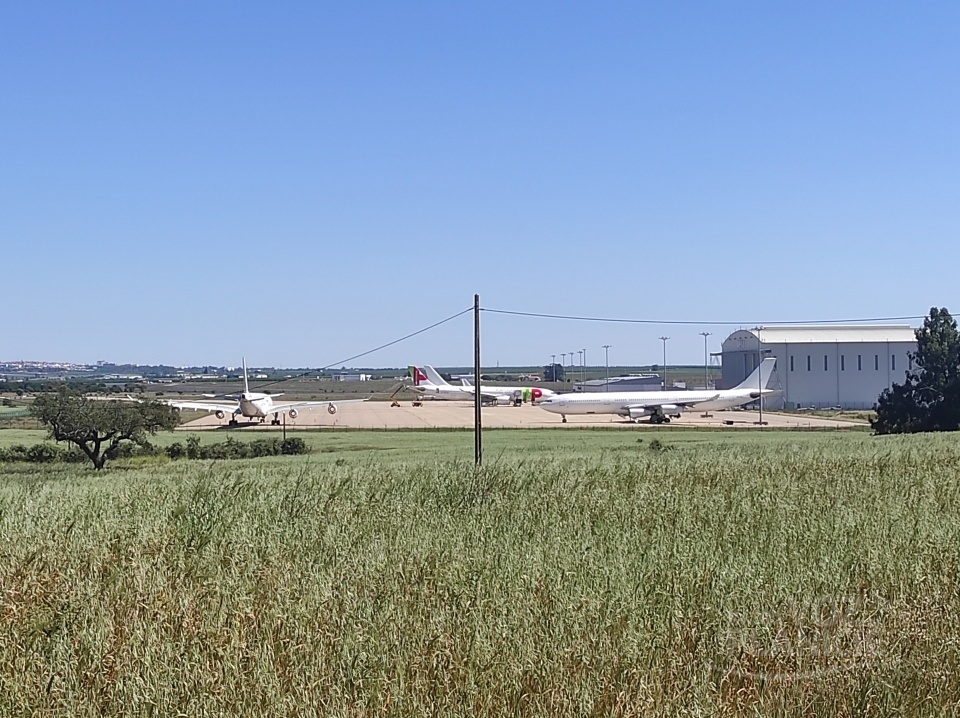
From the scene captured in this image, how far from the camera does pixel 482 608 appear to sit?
5852 mm

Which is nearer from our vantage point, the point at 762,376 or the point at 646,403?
the point at 646,403

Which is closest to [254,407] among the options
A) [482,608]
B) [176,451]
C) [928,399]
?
[176,451]

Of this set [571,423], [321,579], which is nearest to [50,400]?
[571,423]

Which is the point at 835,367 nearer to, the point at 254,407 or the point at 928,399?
the point at 928,399

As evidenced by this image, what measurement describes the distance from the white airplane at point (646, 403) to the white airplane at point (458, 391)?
2658 cm

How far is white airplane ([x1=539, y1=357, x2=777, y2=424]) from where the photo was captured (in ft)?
269

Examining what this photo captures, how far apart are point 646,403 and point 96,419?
49.6 meters

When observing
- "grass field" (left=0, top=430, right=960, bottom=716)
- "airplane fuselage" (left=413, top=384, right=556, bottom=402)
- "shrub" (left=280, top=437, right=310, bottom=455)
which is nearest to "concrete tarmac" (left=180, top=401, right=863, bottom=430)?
"shrub" (left=280, top=437, right=310, bottom=455)

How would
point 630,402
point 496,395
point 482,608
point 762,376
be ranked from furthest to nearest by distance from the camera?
point 496,395, point 762,376, point 630,402, point 482,608

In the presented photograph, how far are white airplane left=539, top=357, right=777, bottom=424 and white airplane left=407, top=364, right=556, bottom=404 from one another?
2658 cm

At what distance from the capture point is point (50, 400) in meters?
46.7

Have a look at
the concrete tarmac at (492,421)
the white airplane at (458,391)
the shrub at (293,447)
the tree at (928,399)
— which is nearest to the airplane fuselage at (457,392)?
the white airplane at (458,391)

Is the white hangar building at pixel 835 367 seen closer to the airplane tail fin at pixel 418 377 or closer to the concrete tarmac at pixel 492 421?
the concrete tarmac at pixel 492 421

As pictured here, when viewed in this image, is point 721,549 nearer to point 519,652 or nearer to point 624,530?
point 624,530
